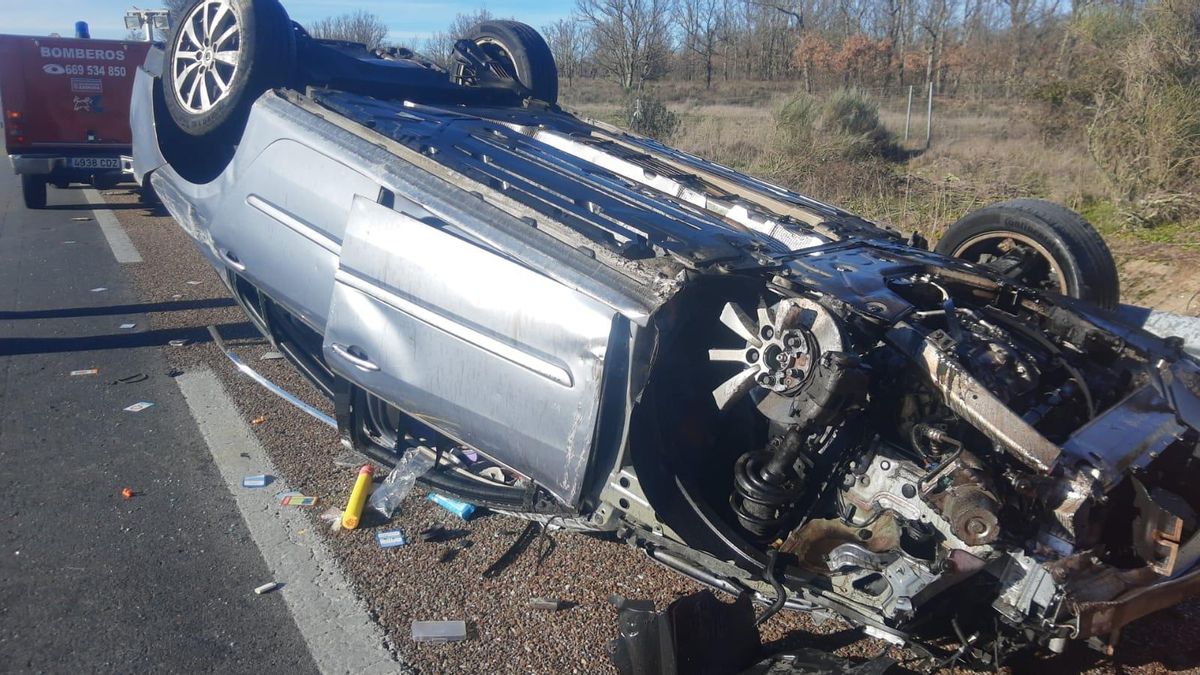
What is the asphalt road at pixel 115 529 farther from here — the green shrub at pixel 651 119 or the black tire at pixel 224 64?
the green shrub at pixel 651 119

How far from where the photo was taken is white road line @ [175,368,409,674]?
9.92 feet

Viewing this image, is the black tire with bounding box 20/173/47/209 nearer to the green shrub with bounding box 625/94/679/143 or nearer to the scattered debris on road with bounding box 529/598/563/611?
the green shrub with bounding box 625/94/679/143

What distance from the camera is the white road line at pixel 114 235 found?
8961mm

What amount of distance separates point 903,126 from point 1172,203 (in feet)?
32.1

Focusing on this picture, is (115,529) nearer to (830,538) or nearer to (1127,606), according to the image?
(830,538)

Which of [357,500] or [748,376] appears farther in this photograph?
[357,500]

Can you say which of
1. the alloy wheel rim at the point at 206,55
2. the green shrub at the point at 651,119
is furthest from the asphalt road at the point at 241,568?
the green shrub at the point at 651,119

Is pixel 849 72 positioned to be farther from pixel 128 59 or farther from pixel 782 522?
pixel 782 522

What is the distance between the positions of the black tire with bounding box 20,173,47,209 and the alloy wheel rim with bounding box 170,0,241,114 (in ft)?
28.6

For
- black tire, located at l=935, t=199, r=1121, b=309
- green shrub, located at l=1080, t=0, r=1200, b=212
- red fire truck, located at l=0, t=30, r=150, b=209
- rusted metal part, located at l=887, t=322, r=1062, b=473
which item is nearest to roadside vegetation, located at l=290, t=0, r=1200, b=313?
green shrub, located at l=1080, t=0, r=1200, b=212

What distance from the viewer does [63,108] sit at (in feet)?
39.9

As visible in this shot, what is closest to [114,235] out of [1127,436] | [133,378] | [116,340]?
[116,340]

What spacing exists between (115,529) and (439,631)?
1.63 m

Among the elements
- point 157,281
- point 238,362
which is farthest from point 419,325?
point 157,281
